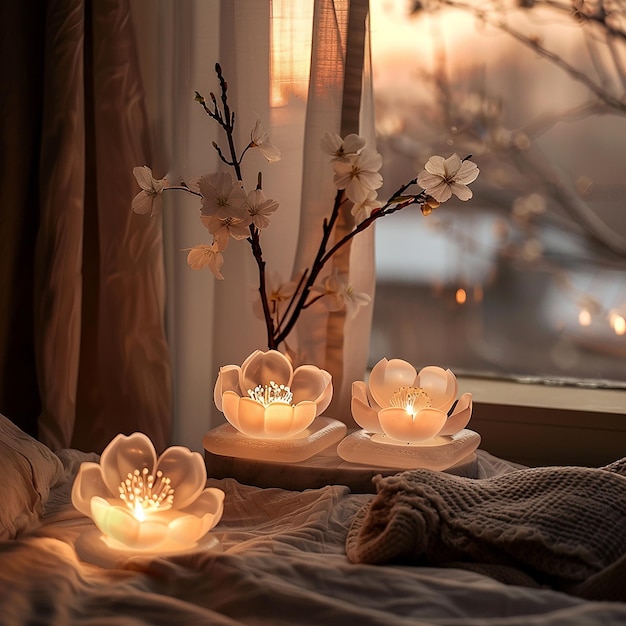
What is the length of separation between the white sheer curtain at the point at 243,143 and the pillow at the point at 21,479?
1.72 feet

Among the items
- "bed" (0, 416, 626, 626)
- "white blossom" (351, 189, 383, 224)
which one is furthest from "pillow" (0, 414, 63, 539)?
"white blossom" (351, 189, 383, 224)

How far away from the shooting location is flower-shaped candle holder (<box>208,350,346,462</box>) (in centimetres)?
147

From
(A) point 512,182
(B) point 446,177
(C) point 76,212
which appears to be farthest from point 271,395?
(A) point 512,182

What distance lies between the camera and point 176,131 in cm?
182

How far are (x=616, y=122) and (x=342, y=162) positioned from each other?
72cm

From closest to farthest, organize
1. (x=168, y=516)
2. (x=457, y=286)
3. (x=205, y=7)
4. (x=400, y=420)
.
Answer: (x=168, y=516)
(x=400, y=420)
(x=205, y=7)
(x=457, y=286)

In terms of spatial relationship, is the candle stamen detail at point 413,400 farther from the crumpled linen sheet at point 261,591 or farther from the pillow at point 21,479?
the pillow at point 21,479

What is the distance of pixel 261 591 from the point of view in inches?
39.8

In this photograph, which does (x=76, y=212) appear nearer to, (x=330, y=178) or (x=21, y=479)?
(x=330, y=178)

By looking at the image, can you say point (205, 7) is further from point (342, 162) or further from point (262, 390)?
point (262, 390)

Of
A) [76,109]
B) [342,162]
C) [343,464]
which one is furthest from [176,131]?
[343,464]

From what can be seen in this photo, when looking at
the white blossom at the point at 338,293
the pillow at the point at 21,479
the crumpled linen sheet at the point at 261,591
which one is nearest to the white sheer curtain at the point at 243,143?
the white blossom at the point at 338,293

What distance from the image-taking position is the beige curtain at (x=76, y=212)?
70.1 inches

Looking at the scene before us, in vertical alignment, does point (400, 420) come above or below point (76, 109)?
below
